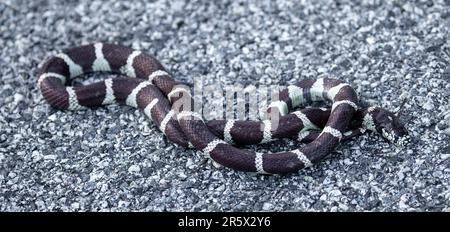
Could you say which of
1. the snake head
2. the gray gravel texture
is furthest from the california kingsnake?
the gray gravel texture

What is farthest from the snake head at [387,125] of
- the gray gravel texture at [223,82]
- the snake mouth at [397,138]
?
the gray gravel texture at [223,82]

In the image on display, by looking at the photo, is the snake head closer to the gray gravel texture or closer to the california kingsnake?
the california kingsnake

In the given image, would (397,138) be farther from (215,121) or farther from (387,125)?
(215,121)

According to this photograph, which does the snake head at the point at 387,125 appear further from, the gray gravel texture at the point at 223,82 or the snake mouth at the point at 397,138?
the gray gravel texture at the point at 223,82

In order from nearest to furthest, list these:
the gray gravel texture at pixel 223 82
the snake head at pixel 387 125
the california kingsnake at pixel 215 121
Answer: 1. the gray gravel texture at pixel 223 82
2. the california kingsnake at pixel 215 121
3. the snake head at pixel 387 125

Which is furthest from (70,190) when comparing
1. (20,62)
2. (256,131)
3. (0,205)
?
(20,62)

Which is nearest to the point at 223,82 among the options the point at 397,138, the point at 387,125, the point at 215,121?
the point at 215,121
